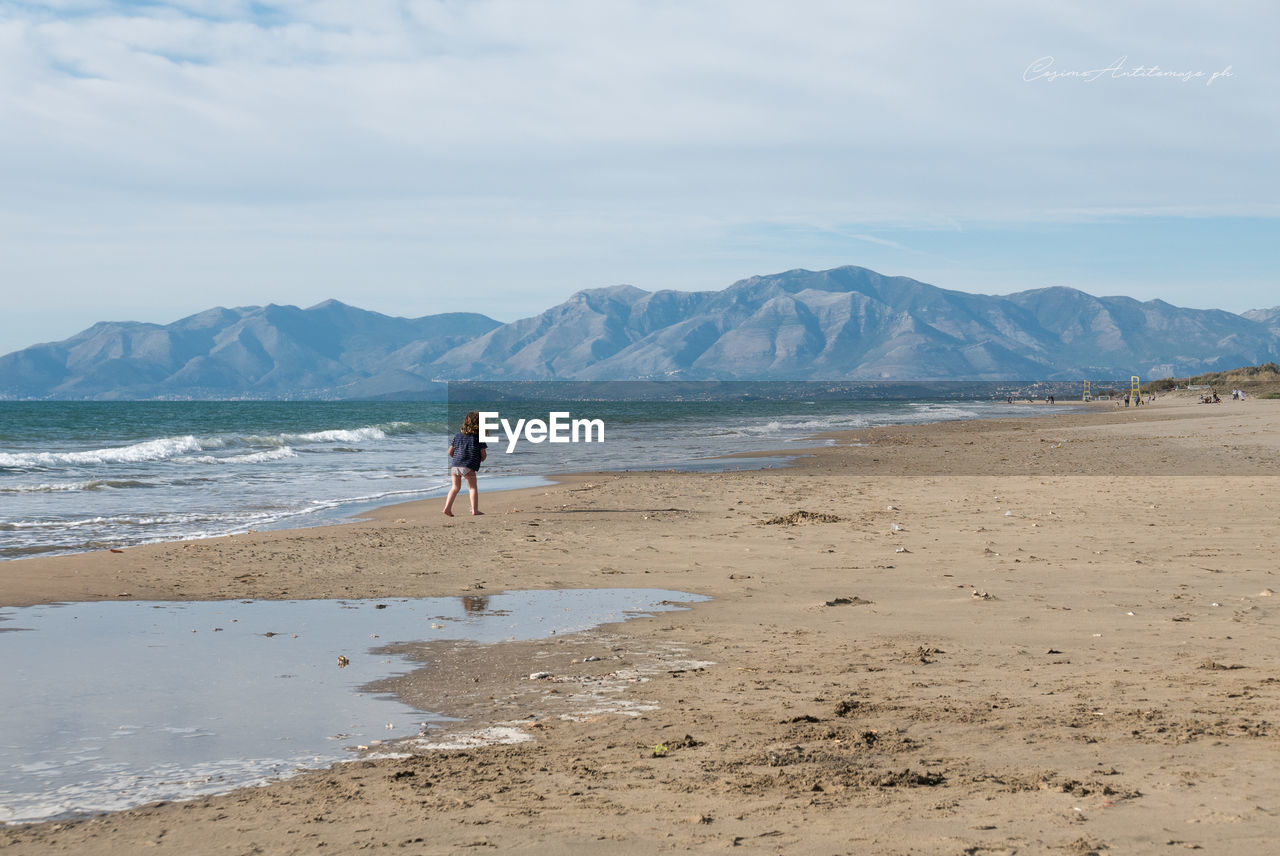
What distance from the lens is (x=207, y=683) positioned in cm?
772

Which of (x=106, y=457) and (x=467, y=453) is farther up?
(x=467, y=453)

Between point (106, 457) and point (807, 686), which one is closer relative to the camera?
point (807, 686)

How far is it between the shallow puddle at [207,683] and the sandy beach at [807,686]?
370 mm

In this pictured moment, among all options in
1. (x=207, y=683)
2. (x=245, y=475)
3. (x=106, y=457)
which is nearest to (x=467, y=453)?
(x=207, y=683)

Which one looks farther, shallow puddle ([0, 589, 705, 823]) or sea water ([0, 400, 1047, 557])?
sea water ([0, 400, 1047, 557])

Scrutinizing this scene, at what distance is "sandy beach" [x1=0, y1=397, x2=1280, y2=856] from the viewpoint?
4.88 m

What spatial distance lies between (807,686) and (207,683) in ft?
14.3

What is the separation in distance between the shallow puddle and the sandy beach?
37cm

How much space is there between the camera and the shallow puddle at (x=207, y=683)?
578cm

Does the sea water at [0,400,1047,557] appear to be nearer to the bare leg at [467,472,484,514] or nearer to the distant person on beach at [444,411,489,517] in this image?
the distant person on beach at [444,411,489,517]

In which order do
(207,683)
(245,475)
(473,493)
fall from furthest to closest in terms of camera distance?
(245,475)
(473,493)
(207,683)

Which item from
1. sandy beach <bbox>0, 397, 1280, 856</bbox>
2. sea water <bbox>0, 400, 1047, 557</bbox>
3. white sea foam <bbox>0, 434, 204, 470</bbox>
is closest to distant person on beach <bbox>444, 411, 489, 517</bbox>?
sandy beach <bbox>0, 397, 1280, 856</bbox>

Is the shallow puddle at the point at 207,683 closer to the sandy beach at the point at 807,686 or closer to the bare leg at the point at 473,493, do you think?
the sandy beach at the point at 807,686

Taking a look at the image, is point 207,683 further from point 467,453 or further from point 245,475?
point 245,475
